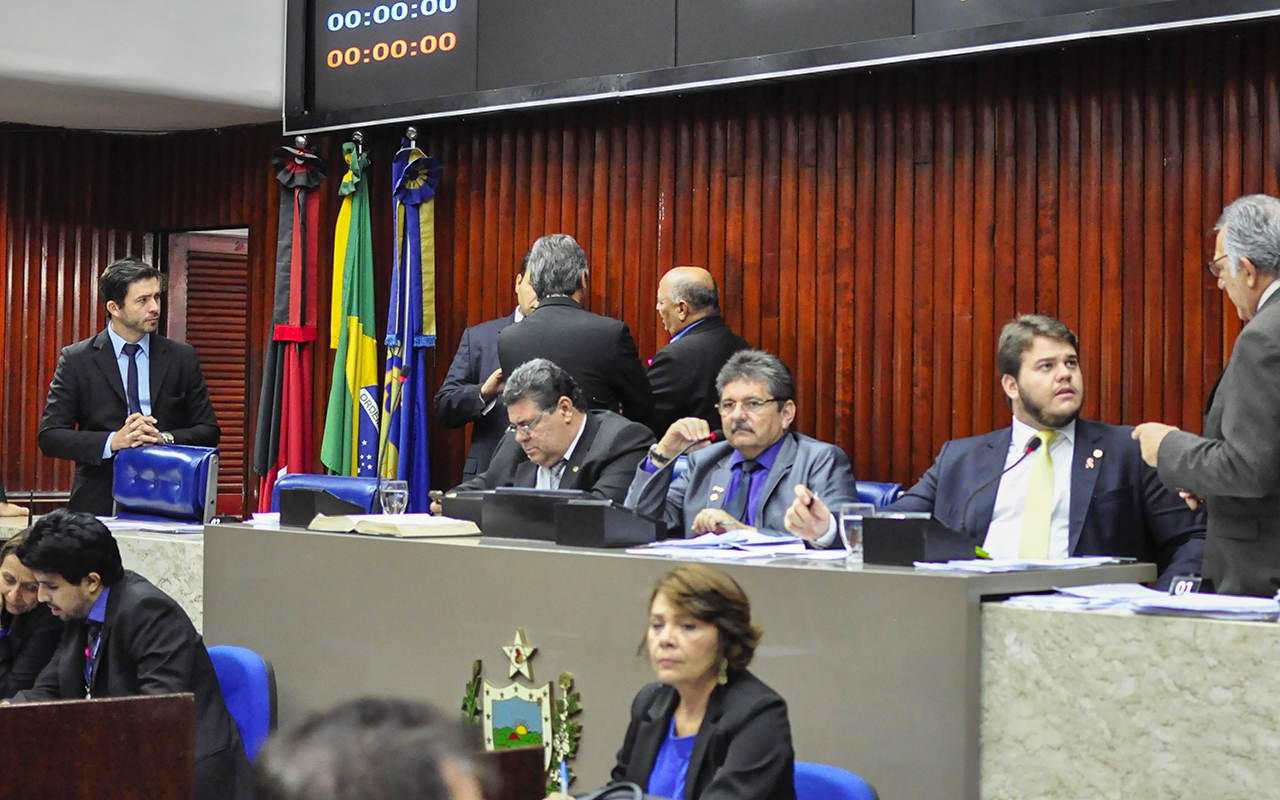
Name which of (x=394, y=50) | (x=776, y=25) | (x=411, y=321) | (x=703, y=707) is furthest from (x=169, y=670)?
(x=394, y=50)

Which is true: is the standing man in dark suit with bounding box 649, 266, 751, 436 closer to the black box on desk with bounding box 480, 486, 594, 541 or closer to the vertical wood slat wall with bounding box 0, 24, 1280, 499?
the vertical wood slat wall with bounding box 0, 24, 1280, 499

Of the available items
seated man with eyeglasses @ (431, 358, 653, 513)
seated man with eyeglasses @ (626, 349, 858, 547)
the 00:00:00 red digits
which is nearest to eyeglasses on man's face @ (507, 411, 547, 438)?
seated man with eyeglasses @ (431, 358, 653, 513)

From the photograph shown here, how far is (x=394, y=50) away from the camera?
567cm

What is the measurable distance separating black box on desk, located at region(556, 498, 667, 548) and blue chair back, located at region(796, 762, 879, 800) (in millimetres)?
825

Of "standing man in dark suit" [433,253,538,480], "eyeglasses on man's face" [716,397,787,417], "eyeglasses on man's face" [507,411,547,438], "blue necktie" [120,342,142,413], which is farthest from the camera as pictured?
"standing man in dark suit" [433,253,538,480]

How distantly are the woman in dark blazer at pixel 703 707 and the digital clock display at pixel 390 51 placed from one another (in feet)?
12.3

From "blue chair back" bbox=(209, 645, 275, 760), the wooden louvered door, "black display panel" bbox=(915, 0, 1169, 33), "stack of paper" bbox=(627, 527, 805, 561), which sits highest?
"black display panel" bbox=(915, 0, 1169, 33)

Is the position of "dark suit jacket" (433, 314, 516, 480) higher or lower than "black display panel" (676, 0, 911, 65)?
lower

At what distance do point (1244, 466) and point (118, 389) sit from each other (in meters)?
3.89

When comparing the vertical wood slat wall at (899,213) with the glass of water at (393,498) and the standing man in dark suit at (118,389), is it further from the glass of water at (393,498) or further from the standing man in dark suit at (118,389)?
the glass of water at (393,498)

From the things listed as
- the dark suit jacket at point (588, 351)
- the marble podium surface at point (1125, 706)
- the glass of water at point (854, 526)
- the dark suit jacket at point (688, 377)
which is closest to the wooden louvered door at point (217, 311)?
the dark suit jacket at point (688, 377)

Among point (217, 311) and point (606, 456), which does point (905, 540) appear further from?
point (217, 311)

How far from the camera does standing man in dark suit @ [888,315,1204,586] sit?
10.5ft

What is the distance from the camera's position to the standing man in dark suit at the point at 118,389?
15.7ft
